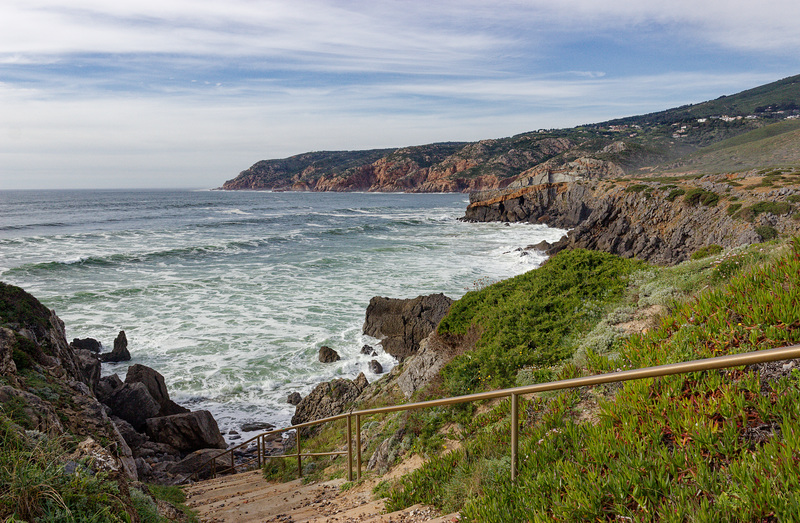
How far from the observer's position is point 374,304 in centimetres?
1930

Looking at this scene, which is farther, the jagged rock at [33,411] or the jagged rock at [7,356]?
Answer: the jagged rock at [7,356]

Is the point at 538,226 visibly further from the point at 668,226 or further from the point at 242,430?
the point at 242,430

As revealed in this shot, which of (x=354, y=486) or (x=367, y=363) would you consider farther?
(x=367, y=363)

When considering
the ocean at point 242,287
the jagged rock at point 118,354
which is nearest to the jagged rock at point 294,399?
the ocean at point 242,287

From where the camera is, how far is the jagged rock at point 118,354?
17344 millimetres

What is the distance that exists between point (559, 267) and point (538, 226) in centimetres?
4898

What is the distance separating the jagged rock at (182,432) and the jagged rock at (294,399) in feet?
9.26

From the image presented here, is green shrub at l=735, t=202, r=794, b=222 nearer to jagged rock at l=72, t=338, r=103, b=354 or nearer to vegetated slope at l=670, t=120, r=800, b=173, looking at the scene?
vegetated slope at l=670, t=120, r=800, b=173

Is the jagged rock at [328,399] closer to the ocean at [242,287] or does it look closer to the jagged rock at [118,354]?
the ocean at [242,287]

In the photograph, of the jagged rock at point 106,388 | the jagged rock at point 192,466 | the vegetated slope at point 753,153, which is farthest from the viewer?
the vegetated slope at point 753,153

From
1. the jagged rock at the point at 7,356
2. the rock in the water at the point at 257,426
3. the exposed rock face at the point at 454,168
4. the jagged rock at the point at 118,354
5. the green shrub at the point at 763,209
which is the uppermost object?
the exposed rock face at the point at 454,168

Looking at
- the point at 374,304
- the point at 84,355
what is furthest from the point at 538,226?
the point at 84,355

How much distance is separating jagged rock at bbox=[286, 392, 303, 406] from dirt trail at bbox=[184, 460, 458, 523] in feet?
19.4

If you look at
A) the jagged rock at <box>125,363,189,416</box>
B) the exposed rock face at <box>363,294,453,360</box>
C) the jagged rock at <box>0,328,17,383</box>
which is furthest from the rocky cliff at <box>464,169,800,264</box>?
the jagged rock at <box>0,328,17,383</box>
